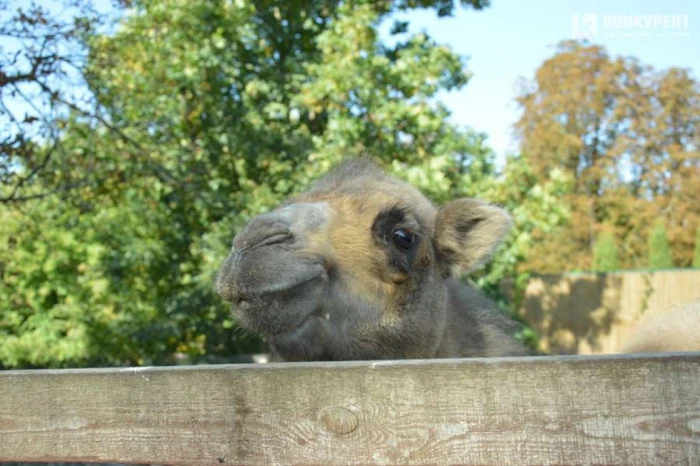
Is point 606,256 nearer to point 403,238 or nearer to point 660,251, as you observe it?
point 660,251

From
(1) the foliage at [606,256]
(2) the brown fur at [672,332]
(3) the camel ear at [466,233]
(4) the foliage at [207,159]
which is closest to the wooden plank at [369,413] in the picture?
(3) the camel ear at [466,233]

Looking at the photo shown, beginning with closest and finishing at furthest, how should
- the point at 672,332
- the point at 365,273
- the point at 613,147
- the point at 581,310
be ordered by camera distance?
the point at 365,273
the point at 672,332
the point at 581,310
the point at 613,147

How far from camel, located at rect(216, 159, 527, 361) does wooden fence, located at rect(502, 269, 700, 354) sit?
1314 cm

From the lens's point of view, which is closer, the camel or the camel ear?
the camel

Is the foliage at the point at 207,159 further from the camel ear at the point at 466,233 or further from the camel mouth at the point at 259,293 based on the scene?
the camel mouth at the point at 259,293

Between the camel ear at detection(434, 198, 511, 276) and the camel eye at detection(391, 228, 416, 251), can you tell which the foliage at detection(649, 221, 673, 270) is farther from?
the camel eye at detection(391, 228, 416, 251)

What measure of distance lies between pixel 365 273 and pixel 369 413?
4.80 ft

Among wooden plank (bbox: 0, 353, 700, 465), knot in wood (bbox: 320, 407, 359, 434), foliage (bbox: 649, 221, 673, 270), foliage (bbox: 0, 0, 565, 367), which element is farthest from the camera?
foliage (bbox: 649, 221, 673, 270)

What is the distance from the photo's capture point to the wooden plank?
6.04ft

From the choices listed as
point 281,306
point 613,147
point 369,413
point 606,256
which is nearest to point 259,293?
point 281,306

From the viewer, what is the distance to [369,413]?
6.68ft

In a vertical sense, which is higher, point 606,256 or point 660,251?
point 660,251

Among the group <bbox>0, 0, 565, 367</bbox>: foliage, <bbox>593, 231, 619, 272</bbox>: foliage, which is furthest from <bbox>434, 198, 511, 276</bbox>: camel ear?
<bbox>593, 231, 619, 272</bbox>: foliage

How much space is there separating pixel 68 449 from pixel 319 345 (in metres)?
1.24
